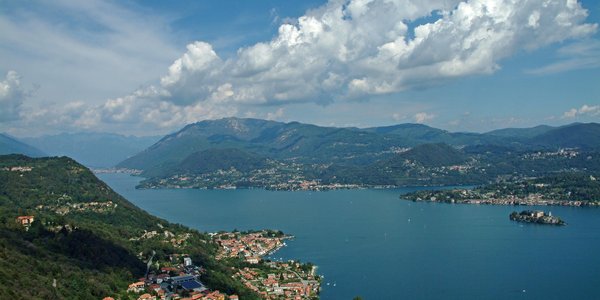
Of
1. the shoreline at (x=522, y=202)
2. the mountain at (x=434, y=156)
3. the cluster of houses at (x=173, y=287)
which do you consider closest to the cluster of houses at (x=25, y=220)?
the cluster of houses at (x=173, y=287)

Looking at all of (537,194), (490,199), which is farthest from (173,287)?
Answer: (537,194)

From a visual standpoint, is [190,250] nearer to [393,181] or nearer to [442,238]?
Answer: [442,238]

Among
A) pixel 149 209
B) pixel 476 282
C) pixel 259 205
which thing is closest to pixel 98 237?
pixel 476 282

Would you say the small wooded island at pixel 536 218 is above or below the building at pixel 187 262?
above

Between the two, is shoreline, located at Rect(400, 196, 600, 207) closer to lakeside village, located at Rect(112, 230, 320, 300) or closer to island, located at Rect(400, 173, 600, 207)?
island, located at Rect(400, 173, 600, 207)

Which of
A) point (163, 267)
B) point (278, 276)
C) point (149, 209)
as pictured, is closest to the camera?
point (163, 267)

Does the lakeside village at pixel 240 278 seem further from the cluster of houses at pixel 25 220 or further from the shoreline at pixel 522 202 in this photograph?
the shoreline at pixel 522 202

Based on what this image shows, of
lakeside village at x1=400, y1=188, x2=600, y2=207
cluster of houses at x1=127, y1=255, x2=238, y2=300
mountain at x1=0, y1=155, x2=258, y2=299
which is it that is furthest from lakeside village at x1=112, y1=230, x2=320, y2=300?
lakeside village at x1=400, y1=188, x2=600, y2=207
